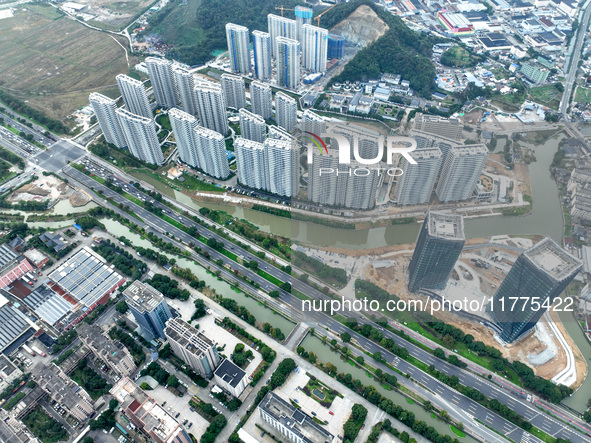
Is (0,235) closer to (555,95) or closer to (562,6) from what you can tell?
(555,95)

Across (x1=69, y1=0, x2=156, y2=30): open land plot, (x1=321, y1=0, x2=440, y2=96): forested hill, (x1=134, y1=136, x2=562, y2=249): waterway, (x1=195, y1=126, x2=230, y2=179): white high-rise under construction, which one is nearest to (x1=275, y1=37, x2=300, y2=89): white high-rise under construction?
(x1=321, y1=0, x2=440, y2=96): forested hill

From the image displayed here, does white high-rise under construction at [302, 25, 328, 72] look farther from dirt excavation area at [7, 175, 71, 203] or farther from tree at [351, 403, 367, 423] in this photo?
tree at [351, 403, 367, 423]

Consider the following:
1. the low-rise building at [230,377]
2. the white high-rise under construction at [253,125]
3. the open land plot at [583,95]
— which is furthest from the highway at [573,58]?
the low-rise building at [230,377]

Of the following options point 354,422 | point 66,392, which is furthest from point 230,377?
point 66,392

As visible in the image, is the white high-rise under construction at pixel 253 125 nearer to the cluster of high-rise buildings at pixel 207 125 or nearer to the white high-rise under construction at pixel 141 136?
the cluster of high-rise buildings at pixel 207 125

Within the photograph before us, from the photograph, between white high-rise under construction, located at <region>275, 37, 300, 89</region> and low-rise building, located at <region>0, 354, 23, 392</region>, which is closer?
low-rise building, located at <region>0, 354, 23, 392</region>

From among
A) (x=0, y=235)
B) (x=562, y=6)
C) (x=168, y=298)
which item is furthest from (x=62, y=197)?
(x=562, y=6)
